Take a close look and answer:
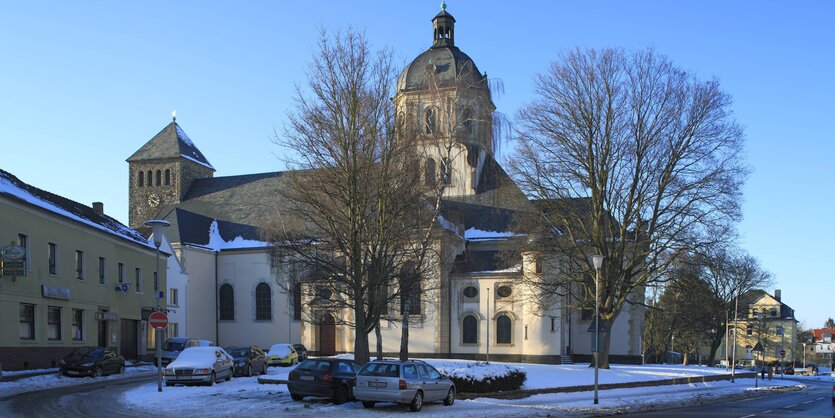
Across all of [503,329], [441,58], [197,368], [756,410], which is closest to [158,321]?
[197,368]

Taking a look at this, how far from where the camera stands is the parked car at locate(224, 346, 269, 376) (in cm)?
3172

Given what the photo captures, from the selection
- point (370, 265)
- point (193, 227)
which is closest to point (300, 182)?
point (370, 265)

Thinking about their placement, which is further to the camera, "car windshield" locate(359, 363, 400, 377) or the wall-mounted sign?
the wall-mounted sign

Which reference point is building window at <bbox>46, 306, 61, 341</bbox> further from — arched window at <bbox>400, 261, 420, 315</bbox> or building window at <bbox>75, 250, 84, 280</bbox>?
arched window at <bbox>400, 261, 420, 315</bbox>

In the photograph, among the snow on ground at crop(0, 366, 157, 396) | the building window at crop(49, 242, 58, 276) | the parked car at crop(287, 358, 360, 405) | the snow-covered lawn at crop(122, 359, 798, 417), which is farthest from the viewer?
the building window at crop(49, 242, 58, 276)

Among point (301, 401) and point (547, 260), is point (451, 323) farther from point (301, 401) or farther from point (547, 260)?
point (301, 401)

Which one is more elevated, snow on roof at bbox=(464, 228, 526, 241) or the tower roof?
the tower roof

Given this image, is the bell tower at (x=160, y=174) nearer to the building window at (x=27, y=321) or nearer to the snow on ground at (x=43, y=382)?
the building window at (x=27, y=321)

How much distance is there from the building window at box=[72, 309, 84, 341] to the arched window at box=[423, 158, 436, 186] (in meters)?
18.0

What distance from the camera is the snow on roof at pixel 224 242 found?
60.9m

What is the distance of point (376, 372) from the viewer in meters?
20.7

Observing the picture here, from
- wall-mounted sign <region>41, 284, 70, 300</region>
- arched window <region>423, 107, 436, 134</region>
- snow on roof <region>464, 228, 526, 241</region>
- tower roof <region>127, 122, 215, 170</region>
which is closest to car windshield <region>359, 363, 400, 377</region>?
arched window <region>423, 107, 436, 134</region>

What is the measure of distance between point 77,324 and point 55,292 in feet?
10.7

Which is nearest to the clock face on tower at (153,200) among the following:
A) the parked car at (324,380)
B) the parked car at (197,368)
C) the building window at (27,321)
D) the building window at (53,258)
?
the building window at (53,258)
